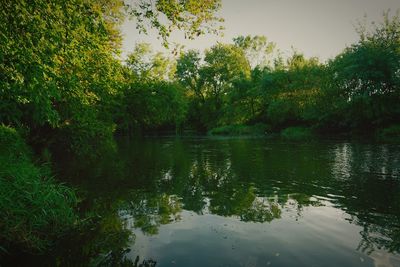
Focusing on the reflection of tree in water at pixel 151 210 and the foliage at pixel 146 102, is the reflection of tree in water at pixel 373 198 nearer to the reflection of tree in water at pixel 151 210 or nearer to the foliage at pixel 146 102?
the reflection of tree in water at pixel 151 210

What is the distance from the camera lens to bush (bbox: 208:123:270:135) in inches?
2549

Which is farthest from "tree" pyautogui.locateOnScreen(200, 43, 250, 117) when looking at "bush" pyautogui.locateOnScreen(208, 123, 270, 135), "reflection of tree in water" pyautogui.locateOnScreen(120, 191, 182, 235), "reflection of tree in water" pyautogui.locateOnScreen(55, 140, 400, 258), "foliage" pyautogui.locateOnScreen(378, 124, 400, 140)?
"reflection of tree in water" pyautogui.locateOnScreen(120, 191, 182, 235)

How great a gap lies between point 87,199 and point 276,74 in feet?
185

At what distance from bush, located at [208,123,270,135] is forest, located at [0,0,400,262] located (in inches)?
10.0

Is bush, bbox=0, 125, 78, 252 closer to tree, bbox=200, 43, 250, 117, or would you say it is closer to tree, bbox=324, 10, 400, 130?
tree, bbox=324, 10, 400, 130

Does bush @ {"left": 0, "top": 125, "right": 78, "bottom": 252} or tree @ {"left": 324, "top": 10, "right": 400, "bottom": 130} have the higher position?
tree @ {"left": 324, "top": 10, "right": 400, "bottom": 130}

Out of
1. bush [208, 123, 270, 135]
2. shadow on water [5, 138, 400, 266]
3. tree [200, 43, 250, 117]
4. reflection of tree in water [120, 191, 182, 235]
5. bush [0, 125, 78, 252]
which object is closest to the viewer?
bush [0, 125, 78, 252]

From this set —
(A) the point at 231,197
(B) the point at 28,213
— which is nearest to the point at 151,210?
(A) the point at 231,197

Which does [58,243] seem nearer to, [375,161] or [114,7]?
[375,161]

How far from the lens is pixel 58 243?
768cm

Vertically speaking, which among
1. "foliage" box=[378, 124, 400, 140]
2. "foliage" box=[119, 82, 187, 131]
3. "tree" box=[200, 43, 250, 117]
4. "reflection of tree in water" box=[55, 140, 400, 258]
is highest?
"tree" box=[200, 43, 250, 117]

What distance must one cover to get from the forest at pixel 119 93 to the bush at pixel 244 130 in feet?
0.84

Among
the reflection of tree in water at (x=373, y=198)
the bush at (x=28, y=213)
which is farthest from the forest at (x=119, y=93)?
the reflection of tree in water at (x=373, y=198)

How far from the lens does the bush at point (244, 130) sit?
212 ft
